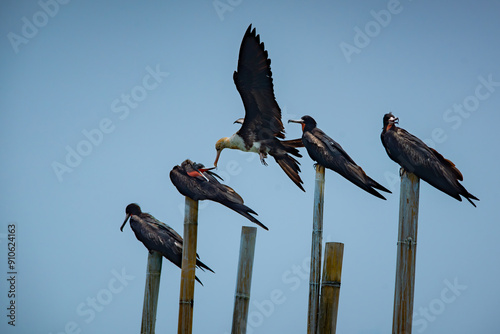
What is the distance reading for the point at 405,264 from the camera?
779 centimetres

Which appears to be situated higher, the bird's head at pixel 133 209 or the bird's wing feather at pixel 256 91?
the bird's wing feather at pixel 256 91

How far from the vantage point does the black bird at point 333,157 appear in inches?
377

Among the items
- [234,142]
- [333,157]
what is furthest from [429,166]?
[234,142]

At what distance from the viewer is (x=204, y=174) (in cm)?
1031

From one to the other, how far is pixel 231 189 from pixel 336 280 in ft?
7.18

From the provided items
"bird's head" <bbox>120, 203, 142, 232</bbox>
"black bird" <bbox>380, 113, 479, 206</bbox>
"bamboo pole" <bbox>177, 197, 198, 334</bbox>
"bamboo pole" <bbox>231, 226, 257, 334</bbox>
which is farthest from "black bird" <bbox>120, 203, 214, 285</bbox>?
"black bird" <bbox>380, 113, 479, 206</bbox>

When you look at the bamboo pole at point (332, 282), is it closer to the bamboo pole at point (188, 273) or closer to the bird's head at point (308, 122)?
the bamboo pole at point (188, 273)

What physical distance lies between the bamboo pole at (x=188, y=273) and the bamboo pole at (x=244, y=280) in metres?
0.58

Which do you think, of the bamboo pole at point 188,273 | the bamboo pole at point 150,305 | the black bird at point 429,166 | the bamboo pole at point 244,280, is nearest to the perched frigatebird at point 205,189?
the bamboo pole at point 244,280

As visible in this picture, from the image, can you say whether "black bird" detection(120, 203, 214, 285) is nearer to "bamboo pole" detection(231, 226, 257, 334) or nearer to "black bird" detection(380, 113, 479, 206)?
"bamboo pole" detection(231, 226, 257, 334)

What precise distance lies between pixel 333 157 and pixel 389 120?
3.17ft

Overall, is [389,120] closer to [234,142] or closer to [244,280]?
[244,280]

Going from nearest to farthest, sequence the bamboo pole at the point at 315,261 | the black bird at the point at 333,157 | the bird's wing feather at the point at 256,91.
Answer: the bamboo pole at the point at 315,261 < the black bird at the point at 333,157 < the bird's wing feather at the point at 256,91

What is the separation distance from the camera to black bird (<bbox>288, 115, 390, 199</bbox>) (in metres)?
9.58
